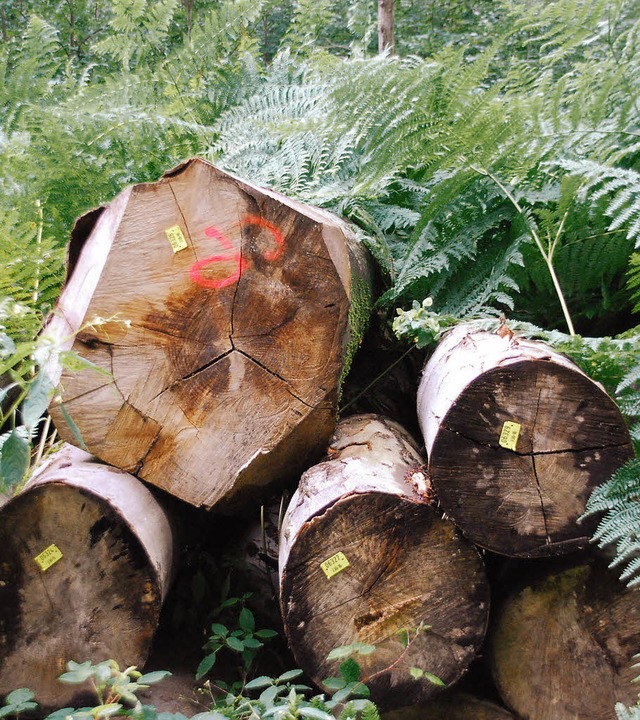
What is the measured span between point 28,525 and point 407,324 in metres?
1.17

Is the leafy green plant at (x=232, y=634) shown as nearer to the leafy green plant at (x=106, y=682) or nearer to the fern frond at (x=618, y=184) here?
the leafy green plant at (x=106, y=682)

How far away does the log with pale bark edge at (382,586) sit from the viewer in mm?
1582

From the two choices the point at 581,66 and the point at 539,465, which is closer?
the point at 539,465

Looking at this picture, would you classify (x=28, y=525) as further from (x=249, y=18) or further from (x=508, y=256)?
(x=249, y=18)

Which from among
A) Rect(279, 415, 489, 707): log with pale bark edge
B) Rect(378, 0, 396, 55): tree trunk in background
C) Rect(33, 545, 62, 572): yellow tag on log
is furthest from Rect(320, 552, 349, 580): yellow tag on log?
Rect(378, 0, 396, 55): tree trunk in background

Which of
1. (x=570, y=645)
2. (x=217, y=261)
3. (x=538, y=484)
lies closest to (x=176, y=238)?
(x=217, y=261)

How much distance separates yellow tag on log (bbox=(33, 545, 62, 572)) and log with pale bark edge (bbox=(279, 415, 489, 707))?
23.0 inches

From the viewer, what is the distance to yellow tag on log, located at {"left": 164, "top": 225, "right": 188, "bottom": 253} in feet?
5.64

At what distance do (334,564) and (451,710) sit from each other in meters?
0.67

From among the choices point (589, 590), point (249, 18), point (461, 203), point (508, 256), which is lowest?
point (589, 590)

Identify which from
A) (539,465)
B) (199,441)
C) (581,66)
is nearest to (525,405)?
(539,465)

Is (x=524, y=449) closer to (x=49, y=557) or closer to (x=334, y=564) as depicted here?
(x=334, y=564)

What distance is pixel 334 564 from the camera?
158 cm

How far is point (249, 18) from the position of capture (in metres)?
3.38
